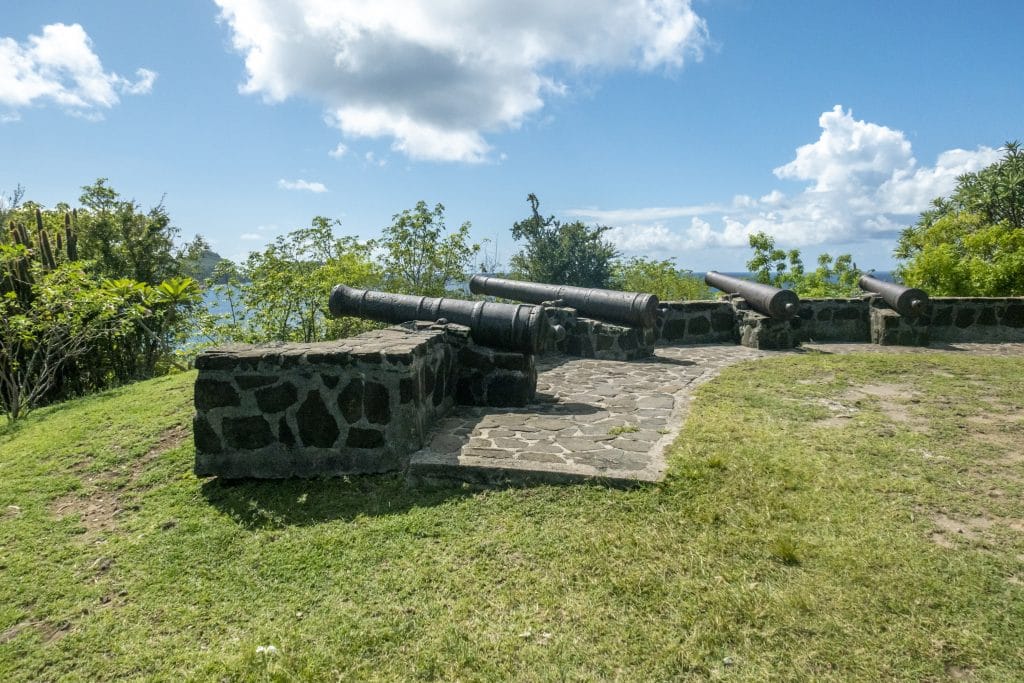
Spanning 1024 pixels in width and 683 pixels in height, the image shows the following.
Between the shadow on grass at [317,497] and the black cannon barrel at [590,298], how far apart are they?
6.10 metres

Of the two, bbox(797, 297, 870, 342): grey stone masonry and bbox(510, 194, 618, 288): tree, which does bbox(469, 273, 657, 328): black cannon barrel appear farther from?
bbox(510, 194, 618, 288): tree

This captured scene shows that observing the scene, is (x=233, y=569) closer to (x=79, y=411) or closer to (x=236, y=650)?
(x=236, y=650)

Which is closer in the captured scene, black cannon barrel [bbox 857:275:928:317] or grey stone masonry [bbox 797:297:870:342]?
black cannon barrel [bbox 857:275:928:317]

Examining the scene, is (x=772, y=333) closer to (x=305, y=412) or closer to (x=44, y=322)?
(x=305, y=412)

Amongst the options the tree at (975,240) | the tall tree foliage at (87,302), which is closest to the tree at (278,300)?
the tall tree foliage at (87,302)

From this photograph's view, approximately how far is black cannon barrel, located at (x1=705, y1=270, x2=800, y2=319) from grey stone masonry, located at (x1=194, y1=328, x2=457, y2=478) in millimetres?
8034

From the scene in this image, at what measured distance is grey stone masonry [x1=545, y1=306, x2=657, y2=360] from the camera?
30.2ft

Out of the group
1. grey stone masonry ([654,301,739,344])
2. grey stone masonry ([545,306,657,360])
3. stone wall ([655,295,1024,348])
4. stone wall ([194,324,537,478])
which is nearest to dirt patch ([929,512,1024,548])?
stone wall ([194,324,537,478])

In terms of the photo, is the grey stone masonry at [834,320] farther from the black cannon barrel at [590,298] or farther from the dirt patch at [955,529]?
the dirt patch at [955,529]

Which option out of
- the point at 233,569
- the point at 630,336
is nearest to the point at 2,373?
the point at 233,569

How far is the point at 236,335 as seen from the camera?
461 inches

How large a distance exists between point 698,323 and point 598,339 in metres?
3.19

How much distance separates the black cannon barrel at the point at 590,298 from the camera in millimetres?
9281

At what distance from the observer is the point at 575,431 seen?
4.74m
